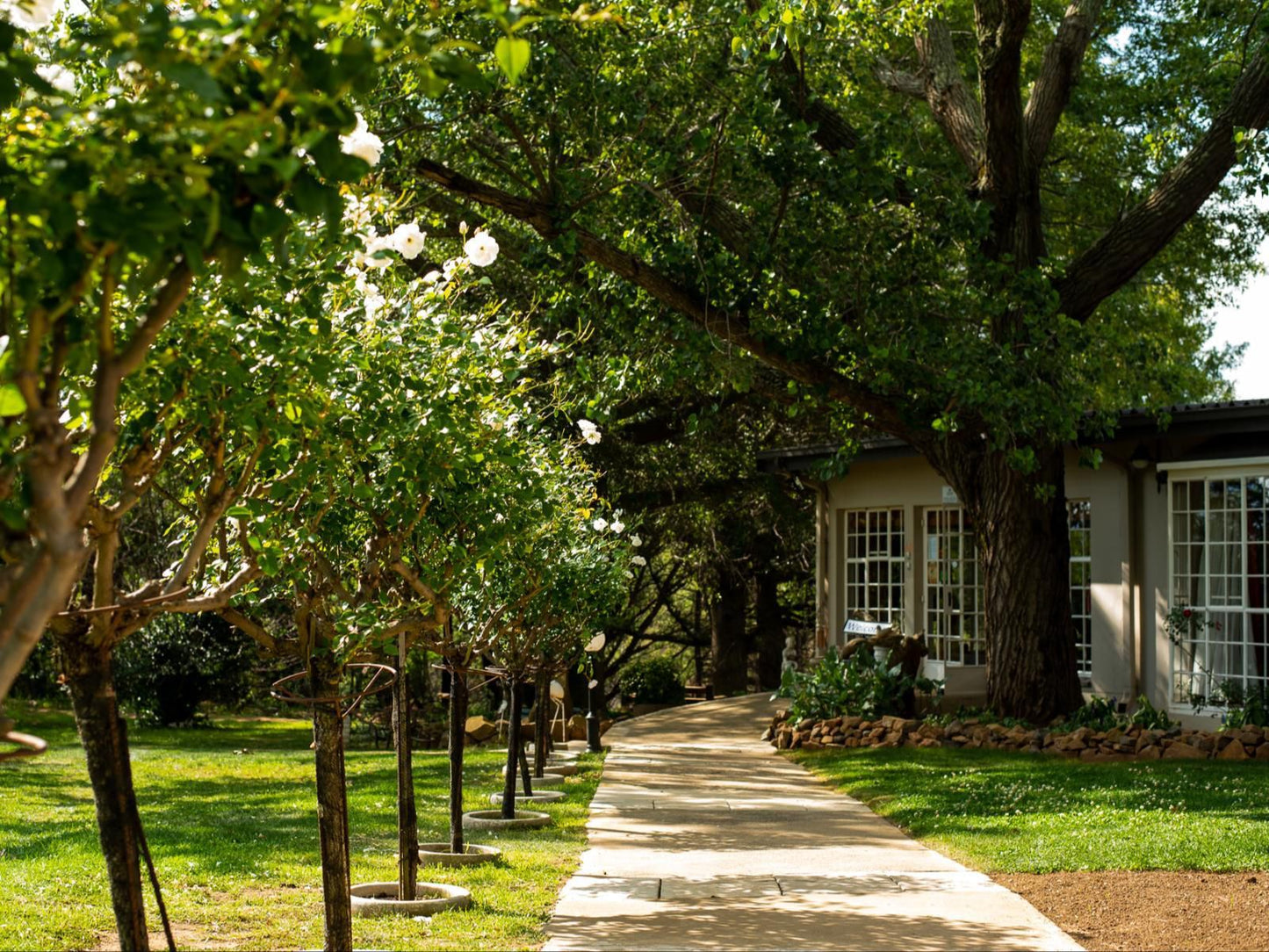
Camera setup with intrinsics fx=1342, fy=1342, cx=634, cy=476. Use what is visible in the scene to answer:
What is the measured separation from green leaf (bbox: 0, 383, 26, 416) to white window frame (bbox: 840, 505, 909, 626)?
17.8 metres

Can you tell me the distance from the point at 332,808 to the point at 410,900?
1565mm

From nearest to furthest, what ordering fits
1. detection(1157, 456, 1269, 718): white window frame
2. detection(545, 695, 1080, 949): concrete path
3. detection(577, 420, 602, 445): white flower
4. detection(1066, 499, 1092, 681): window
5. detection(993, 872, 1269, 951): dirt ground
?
detection(993, 872, 1269, 951): dirt ground, detection(545, 695, 1080, 949): concrete path, detection(577, 420, 602, 445): white flower, detection(1157, 456, 1269, 718): white window frame, detection(1066, 499, 1092, 681): window

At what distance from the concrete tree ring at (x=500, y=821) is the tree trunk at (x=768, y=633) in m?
18.7

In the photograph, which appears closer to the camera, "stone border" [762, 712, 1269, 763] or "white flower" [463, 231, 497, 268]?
"white flower" [463, 231, 497, 268]

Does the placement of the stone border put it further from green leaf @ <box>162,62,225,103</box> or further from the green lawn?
green leaf @ <box>162,62,225,103</box>

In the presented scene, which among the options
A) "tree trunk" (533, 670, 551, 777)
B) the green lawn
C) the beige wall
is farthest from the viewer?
the beige wall

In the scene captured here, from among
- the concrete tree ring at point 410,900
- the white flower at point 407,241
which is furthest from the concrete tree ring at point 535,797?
the white flower at point 407,241

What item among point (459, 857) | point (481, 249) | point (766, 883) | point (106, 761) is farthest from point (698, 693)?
point (106, 761)

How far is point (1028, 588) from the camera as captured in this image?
15.4 metres

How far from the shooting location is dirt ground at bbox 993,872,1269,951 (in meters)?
6.65

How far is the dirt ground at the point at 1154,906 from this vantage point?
6652 mm

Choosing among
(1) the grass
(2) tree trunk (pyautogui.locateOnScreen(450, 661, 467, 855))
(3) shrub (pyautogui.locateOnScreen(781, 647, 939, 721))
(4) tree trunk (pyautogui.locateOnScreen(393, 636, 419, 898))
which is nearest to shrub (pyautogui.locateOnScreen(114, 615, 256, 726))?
(1) the grass

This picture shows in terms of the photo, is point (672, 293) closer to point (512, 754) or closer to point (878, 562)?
point (512, 754)

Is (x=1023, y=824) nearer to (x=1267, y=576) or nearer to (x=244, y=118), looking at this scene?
(x=1267, y=576)
